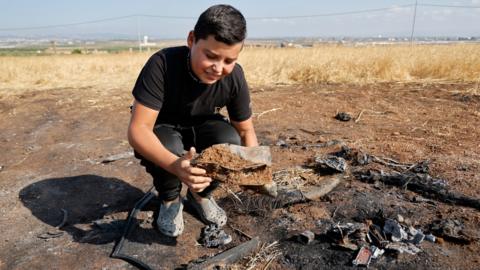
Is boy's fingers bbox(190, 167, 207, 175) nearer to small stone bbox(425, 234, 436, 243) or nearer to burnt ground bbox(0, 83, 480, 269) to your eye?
burnt ground bbox(0, 83, 480, 269)

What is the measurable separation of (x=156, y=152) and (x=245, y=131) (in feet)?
2.30

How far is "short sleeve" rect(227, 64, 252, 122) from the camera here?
7.11ft

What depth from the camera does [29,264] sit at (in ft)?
6.66

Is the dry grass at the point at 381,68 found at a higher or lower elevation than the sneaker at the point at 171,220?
higher

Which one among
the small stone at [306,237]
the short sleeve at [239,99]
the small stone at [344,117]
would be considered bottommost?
the small stone at [306,237]

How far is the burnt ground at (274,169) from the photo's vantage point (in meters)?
2.05

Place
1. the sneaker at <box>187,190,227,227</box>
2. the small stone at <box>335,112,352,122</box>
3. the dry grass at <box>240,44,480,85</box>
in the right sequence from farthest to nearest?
the dry grass at <box>240,44,480,85</box>
the small stone at <box>335,112,352,122</box>
the sneaker at <box>187,190,227,227</box>

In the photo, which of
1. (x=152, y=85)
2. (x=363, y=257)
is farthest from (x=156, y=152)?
(x=363, y=257)

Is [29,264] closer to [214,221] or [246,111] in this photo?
[214,221]

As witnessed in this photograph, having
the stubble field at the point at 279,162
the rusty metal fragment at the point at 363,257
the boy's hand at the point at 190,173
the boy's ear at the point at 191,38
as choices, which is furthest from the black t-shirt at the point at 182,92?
the rusty metal fragment at the point at 363,257

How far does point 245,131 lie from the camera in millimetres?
2379

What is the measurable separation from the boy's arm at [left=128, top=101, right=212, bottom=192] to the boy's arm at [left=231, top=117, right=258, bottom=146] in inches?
22.8

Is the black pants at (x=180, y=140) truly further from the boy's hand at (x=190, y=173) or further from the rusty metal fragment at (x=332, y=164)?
the rusty metal fragment at (x=332, y=164)

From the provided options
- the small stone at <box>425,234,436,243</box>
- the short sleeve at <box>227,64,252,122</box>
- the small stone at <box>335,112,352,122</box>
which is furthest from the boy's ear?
the small stone at <box>335,112,352,122</box>
